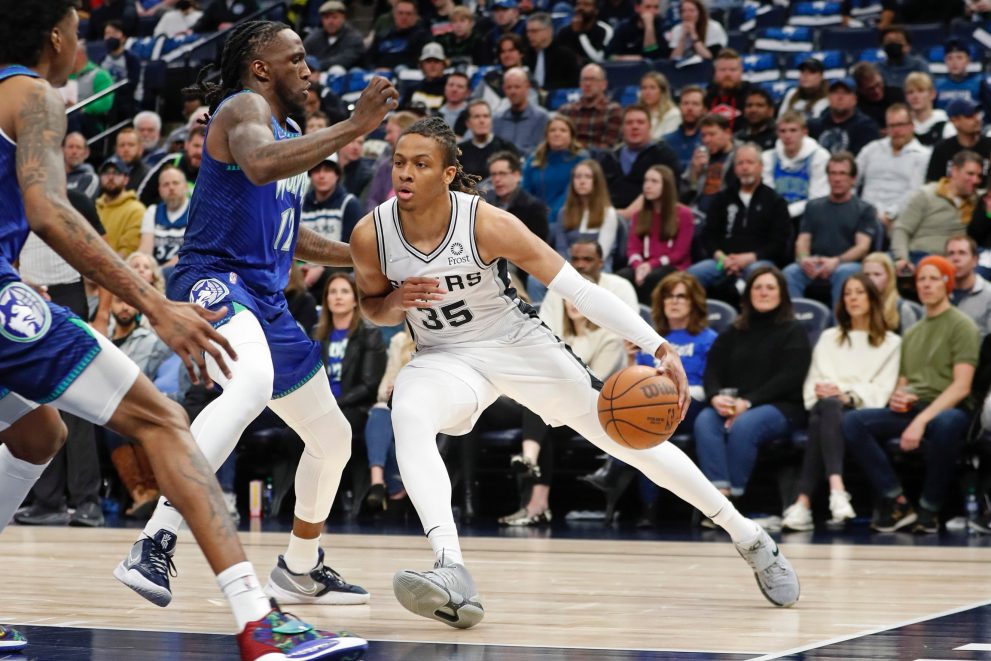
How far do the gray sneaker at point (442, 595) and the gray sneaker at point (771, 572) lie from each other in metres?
1.13

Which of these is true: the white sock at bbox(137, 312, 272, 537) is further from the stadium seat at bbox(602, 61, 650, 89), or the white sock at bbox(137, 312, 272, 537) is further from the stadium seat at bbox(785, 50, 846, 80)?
the stadium seat at bbox(785, 50, 846, 80)

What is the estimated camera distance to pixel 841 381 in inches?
335

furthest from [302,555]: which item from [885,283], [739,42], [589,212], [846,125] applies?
[739,42]

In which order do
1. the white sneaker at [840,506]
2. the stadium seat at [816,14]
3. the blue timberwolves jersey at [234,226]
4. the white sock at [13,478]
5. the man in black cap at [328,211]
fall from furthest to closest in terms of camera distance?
the stadium seat at [816,14], the man in black cap at [328,211], the white sneaker at [840,506], the blue timberwolves jersey at [234,226], the white sock at [13,478]

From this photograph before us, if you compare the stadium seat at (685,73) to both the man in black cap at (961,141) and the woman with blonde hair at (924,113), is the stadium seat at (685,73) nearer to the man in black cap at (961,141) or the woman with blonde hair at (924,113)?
the woman with blonde hair at (924,113)

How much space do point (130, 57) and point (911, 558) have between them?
35.7 ft

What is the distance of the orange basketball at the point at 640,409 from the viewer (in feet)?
15.3

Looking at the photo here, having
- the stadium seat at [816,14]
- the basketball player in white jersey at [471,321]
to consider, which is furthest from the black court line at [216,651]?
the stadium seat at [816,14]

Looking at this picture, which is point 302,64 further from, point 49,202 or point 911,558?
point 911,558

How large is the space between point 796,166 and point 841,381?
7.73ft

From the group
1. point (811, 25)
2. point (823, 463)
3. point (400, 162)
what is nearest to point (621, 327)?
point (400, 162)

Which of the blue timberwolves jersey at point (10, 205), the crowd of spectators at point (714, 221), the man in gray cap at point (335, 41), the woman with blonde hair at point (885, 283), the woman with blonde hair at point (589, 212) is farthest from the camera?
the man in gray cap at point (335, 41)

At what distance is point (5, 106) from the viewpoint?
335cm

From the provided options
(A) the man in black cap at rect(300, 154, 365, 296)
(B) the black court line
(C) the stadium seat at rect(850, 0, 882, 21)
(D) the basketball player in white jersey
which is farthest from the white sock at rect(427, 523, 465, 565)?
(C) the stadium seat at rect(850, 0, 882, 21)
